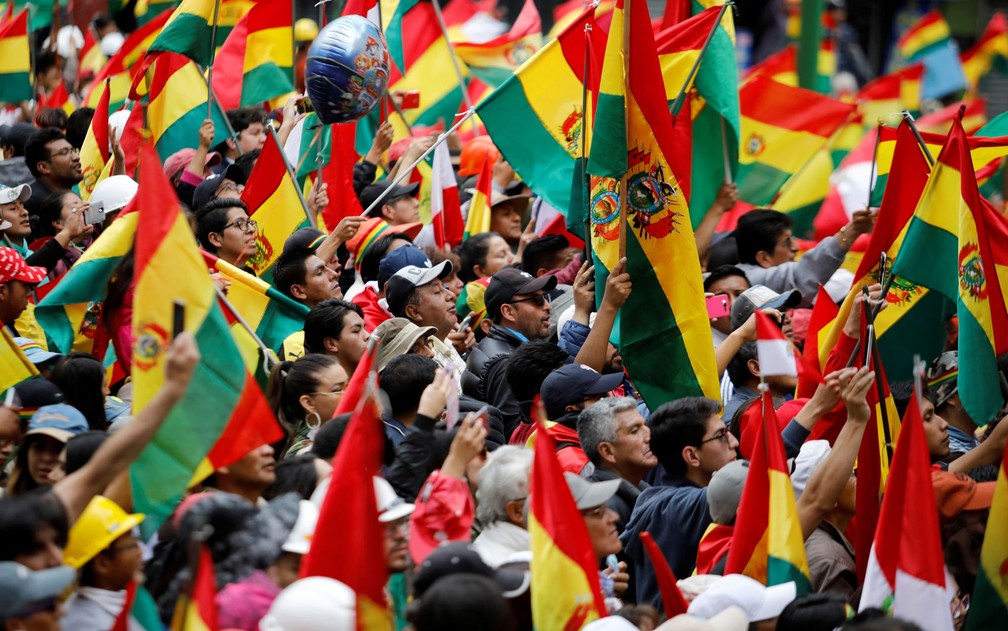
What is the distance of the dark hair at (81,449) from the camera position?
5102 mm

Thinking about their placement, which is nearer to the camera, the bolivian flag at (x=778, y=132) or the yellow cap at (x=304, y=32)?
the bolivian flag at (x=778, y=132)

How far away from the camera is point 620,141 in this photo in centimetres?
702

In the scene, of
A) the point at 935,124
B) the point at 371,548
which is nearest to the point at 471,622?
the point at 371,548

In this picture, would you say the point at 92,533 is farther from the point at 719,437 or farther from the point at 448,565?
the point at 719,437

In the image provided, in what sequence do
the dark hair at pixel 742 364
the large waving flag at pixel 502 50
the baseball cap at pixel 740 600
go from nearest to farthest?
the baseball cap at pixel 740 600
the dark hair at pixel 742 364
the large waving flag at pixel 502 50

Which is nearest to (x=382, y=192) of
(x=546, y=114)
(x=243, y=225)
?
(x=546, y=114)

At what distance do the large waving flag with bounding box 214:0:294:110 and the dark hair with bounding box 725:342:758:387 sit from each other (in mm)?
4167

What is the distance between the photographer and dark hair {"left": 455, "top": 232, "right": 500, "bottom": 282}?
9047 mm

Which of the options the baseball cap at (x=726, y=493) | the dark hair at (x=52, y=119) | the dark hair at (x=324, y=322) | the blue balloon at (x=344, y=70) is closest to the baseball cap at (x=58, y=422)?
the dark hair at (x=324, y=322)

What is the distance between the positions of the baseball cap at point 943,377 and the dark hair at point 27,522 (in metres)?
4.55

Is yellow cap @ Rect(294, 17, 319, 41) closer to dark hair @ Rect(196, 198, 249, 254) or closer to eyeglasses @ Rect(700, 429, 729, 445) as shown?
dark hair @ Rect(196, 198, 249, 254)

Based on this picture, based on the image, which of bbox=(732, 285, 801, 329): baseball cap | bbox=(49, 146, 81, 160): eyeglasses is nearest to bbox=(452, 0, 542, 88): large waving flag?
bbox=(49, 146, 81, 160): eyeglasses

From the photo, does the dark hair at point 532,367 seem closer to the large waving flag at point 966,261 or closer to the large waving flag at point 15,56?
the large waving flag at point 966,261

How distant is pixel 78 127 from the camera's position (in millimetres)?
10125
